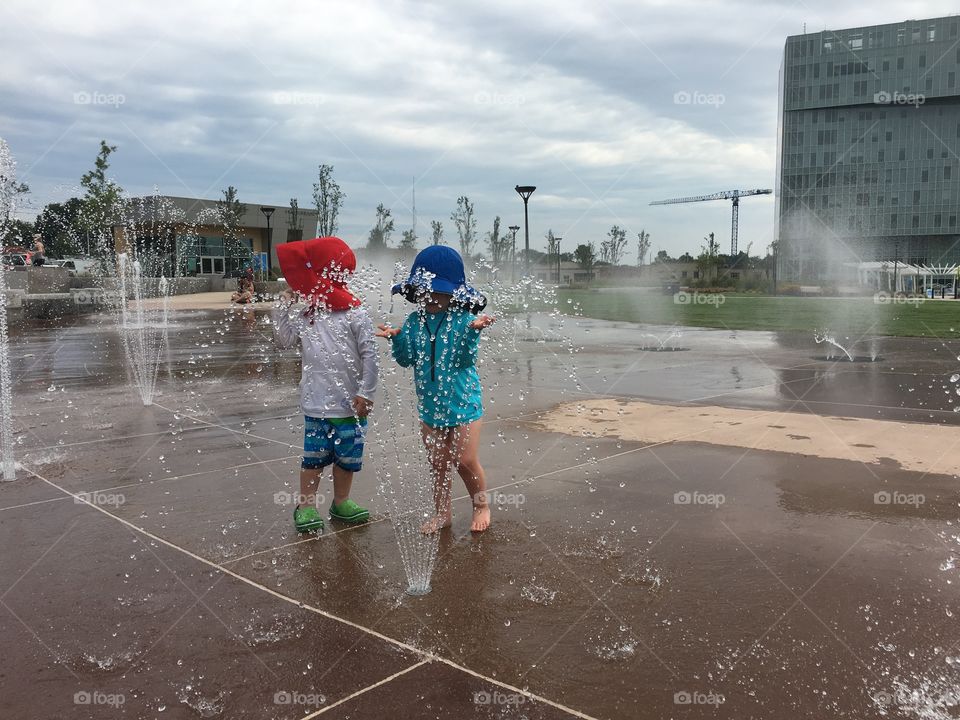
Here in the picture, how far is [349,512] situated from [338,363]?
2.74 ft

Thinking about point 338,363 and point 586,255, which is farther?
point 586,255

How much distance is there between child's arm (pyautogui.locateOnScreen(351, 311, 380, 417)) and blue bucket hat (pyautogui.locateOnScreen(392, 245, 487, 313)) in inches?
11.0

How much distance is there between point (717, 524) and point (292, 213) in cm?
5131

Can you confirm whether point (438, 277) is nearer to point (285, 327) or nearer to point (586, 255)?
point (285, 327)

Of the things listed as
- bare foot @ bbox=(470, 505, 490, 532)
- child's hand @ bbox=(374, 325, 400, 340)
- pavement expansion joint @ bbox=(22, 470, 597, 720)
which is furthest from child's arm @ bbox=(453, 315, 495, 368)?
pavement expansion joint @ bbox=(22, 470, 597, 720)

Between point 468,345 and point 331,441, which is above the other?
point 468,345

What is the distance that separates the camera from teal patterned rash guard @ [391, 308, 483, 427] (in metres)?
3.82

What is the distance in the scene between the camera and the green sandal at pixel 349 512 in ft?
13.6

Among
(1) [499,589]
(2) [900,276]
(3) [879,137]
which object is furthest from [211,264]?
(3) [879,137]

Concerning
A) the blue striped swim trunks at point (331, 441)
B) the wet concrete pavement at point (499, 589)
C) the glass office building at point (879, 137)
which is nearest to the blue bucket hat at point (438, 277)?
the blue striped swim trunks at point (331, 441)

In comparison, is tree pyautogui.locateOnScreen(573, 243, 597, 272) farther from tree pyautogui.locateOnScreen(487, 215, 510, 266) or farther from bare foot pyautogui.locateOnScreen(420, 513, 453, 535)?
bare foot pyautogui.locateOnScreen(420, 513, 453, 535)

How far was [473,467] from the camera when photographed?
395cm

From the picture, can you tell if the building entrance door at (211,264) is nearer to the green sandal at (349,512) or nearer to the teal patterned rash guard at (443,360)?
the green sandal at (349,512)

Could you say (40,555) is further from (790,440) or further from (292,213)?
(292,213)
